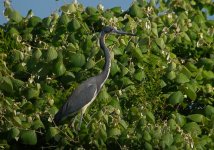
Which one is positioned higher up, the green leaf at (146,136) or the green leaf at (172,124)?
the green leaf at (146,136)

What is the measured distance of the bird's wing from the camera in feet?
32.8

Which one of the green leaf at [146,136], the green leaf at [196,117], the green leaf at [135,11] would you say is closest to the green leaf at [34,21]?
the green leaf at [135,11]

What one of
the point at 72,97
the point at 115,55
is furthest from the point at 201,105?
the point at 72,97

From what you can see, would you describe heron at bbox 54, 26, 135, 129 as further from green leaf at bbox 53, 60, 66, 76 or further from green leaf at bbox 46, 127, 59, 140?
green leaf at bbox 53, 60, 66, 76

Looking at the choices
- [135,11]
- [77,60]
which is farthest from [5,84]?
[135,11]

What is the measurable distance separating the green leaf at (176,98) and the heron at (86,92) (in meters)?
0.90

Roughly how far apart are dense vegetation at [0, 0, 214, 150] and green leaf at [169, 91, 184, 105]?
0.04 ft

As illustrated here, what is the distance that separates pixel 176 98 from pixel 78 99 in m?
1.31

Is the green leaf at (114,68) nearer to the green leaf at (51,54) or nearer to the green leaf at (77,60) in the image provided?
the green leaf at (77,60)

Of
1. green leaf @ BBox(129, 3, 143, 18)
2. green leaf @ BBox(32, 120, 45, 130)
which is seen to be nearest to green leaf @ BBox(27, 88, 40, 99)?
green leaf @ BBox(32, 120, 45, 130)

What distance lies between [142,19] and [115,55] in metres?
0.94

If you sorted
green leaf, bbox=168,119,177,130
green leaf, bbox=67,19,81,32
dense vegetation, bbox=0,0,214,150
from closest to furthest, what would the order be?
dense vegetation, bbox=0,0,214,150 → green leaf, bbox=168,119,177,130 → green leaf, bbox=67,19,81,32

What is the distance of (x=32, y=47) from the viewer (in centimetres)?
1211

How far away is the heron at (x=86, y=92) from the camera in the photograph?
1004cm
